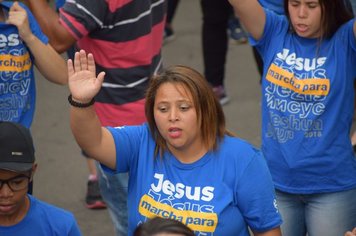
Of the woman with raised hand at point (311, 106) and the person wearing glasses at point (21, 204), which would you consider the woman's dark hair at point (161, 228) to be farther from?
the woman with raised hand at point (311, 106)

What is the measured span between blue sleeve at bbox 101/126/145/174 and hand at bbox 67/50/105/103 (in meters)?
0.26

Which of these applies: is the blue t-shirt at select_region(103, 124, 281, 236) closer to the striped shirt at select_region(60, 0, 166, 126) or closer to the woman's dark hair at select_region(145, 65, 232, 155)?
the woman's dark hair at select_region(145, 65, 232, 155)

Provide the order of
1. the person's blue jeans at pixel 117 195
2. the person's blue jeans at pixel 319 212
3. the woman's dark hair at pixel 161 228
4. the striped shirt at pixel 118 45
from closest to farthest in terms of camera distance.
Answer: the woman's dark hair at pixel 161 228, the person's blue jeans at pixel 319 212, the striped shirt at pixel 118 45, the person's blue jeans at pixel 117 195

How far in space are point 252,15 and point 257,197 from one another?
1065mm

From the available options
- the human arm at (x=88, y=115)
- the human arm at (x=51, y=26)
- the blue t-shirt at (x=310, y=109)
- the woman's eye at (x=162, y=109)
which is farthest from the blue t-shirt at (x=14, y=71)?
the blue t-shirt at (x=310, y=109)

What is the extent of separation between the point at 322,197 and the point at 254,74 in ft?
12.4

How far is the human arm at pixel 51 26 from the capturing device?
14.5ft

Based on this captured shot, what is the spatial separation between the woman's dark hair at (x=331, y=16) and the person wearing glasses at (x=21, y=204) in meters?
1.46

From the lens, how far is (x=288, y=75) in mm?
4152

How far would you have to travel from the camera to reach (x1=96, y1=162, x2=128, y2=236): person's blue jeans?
178 inches

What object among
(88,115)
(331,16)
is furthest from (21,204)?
(331,16)

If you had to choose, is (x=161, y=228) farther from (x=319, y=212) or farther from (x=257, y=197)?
(x=319, y=212)

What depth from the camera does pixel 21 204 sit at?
3.59 meters

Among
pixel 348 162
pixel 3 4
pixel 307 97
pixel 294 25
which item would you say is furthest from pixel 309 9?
pixel 3 4
